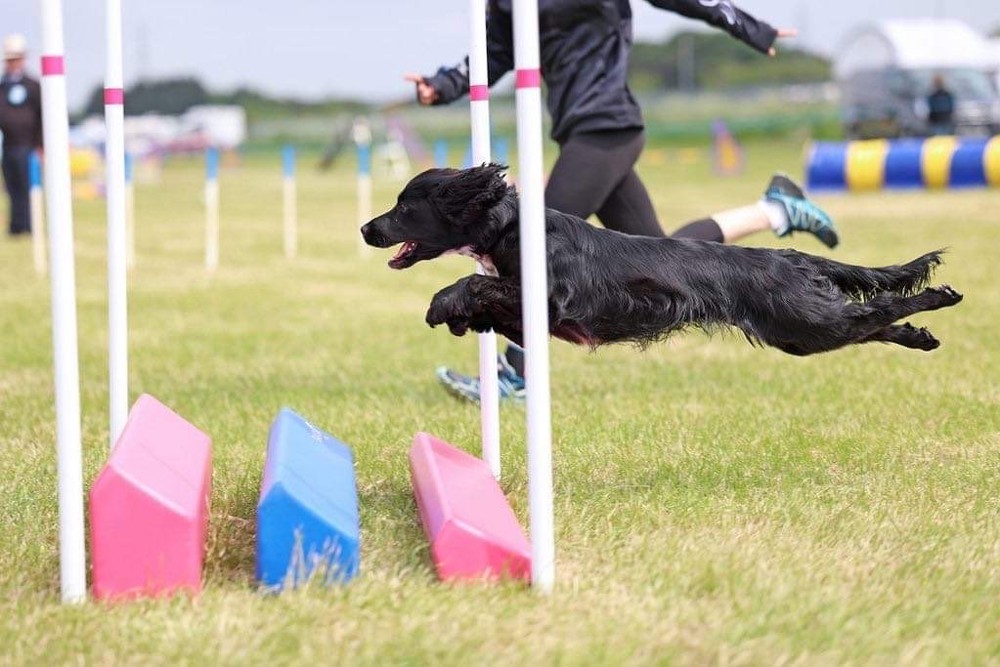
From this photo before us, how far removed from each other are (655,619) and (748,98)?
2030 inches

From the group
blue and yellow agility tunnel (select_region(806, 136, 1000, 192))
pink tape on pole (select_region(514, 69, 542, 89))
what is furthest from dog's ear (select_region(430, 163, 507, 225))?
blue and yellow agility tunnel (select_region(806, 136, 1000, 192))

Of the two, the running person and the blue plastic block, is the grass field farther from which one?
the running person

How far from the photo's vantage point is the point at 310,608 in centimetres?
270

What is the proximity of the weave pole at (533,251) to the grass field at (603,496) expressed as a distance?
30 cm

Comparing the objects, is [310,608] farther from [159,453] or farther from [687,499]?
[687,499]

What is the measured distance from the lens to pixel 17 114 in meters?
14.6

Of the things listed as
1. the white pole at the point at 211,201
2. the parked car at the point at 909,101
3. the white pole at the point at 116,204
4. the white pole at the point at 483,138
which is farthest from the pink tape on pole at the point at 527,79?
the parked car at the point at 909,101

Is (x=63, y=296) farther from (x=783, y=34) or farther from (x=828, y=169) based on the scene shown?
(x=828, y=169)

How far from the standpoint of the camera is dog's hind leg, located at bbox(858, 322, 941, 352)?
→ 155 inches

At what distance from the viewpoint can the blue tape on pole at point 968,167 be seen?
63.9ft

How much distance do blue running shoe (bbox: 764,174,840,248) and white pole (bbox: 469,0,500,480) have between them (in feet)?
5.69

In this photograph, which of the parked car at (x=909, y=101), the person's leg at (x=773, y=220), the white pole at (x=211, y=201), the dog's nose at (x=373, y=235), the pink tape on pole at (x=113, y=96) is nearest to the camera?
the pink tape on pole at (x=113, y=96)

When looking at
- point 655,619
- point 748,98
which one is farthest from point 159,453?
point 748,98

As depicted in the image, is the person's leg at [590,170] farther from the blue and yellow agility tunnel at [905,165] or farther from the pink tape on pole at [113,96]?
the blue and yellow agility tunnel at [905,165]
